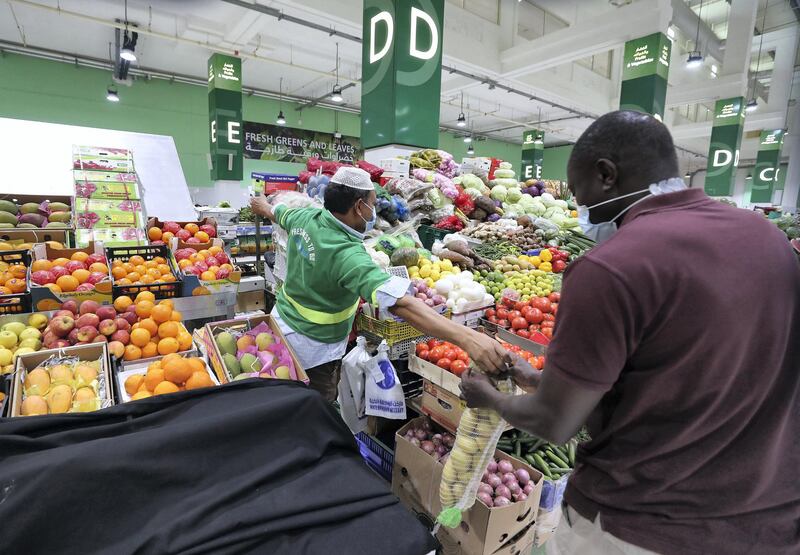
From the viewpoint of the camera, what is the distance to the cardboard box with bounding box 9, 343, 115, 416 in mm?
1607

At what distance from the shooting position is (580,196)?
1.08m

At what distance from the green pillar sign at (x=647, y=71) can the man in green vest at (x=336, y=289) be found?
29.5 feet

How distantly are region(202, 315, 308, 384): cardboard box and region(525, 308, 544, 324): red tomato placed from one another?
6.12 feet

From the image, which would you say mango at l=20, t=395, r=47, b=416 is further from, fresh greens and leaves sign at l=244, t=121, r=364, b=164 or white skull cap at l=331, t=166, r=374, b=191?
fresh greens and leaves sign at l=244, t=121, r=364, b=164

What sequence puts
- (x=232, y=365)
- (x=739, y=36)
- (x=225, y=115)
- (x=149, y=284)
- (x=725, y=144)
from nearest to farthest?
(x=232, y=365) < (x=149, y=284) < (x=225, y=115) < (x=739, y=36) < (x=725, y=144)

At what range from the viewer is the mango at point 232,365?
1.88m

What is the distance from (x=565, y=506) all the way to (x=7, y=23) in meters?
14.6

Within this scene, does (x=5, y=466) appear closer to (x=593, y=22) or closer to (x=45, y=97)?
(x=593, y=22)

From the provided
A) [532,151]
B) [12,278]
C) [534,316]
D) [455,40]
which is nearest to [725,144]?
[532,151]

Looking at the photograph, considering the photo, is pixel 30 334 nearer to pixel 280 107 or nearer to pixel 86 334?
pixel 86 334

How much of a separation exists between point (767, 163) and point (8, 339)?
22.4 metres

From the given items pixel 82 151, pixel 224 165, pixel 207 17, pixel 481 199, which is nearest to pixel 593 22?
pixel 481 199

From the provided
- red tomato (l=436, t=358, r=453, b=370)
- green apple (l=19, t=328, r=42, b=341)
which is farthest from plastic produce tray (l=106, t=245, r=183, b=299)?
red tomato (l=436, t=358, r=453, b=370)

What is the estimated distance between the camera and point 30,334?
224cm
